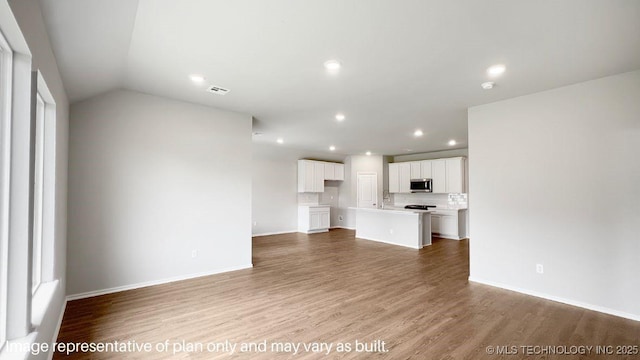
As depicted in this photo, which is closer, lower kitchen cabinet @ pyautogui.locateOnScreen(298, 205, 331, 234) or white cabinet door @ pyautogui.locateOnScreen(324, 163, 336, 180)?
lower kitchen cabinet @ pyautogui.locateOnScreen(298, 205, 331, 234)

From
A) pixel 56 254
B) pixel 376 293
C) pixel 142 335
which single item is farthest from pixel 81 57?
pixel 376 293

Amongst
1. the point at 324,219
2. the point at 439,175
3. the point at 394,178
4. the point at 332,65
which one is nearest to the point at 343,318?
the point at 332,65

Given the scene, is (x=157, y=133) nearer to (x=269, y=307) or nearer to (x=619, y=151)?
(x=269, y=307)

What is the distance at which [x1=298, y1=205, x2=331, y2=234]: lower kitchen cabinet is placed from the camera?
887 cm

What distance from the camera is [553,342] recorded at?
8.36 ft

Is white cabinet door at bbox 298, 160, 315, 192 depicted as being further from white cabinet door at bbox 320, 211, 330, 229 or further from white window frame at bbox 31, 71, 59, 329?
white window frame at bbox 31, 71, 59, 329

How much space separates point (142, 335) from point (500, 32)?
13.3ft

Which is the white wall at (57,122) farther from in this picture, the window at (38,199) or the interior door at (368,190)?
the interior door at (368,190)

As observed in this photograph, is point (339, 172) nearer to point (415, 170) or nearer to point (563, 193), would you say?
point (415, 170)

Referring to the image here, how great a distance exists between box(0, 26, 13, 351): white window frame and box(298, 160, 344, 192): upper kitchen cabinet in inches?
295

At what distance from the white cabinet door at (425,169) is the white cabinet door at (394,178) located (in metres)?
0.89

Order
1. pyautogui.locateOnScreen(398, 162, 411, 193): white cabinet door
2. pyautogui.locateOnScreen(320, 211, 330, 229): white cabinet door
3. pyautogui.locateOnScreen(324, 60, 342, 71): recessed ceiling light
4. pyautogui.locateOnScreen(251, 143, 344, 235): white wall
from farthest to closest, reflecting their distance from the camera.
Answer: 1. pyautogui.locateOnScreen(398, 162, 411, 193): white cabinet door
2. pyautogui.locateOnScreen(320, 211, 330, 229): white cabinet door
3. pyautogui.locateOnScreen(251, 143, 344, 235): white wall
4. pyautogui.locateOnScreen(324, 60, 342, 71): recessed ceiling light

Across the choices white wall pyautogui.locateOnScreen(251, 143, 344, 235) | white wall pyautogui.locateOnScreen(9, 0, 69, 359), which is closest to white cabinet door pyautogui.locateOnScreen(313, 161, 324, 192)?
white wall pyautogui.locateOnScreen(251, 143, 344, 235)

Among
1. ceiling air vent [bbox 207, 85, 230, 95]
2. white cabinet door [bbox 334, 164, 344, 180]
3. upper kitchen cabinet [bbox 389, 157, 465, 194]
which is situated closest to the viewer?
ceiling air vent [bbox 207, 85, 230, 95]
